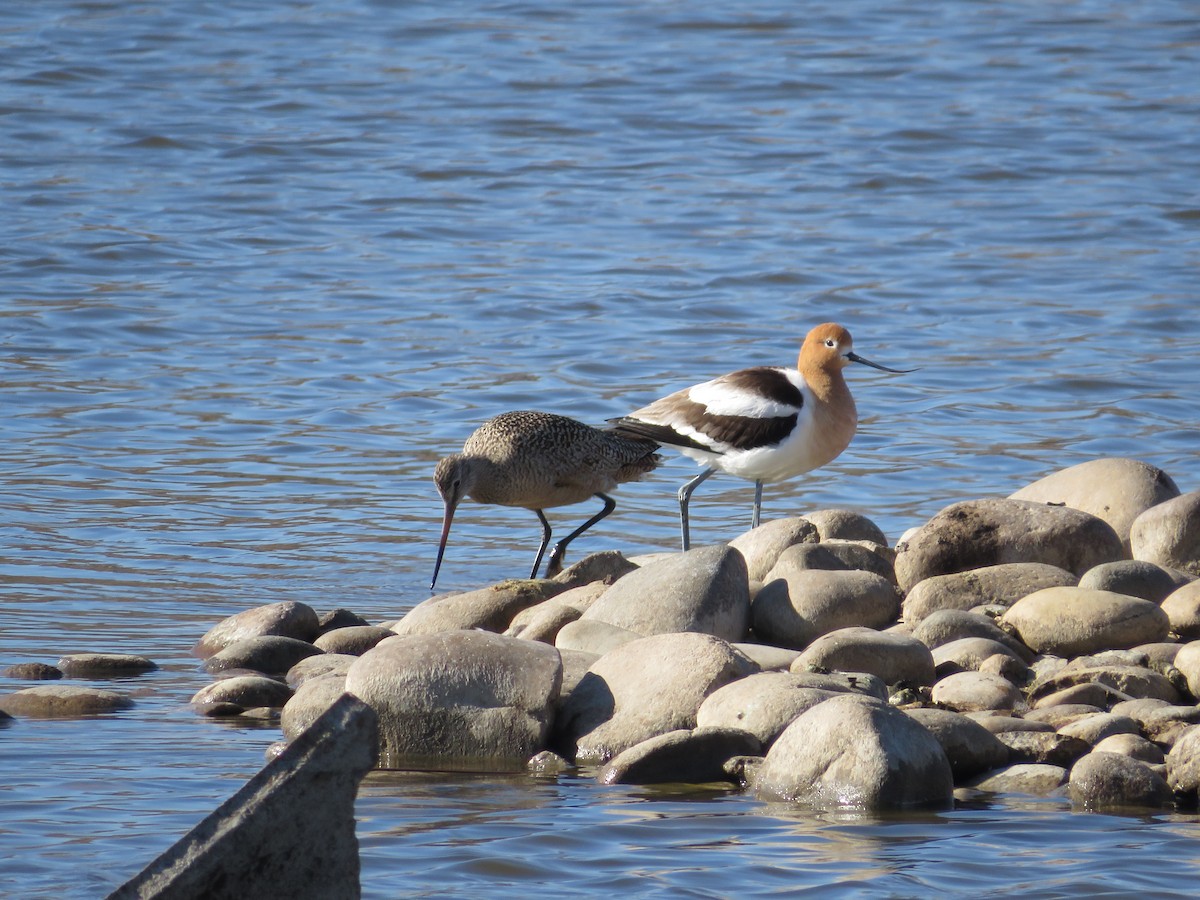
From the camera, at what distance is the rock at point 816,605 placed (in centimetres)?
805

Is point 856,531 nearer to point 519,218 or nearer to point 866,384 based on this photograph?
point 866,384

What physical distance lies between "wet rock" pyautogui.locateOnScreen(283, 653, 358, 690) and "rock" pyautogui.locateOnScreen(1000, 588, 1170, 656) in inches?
117

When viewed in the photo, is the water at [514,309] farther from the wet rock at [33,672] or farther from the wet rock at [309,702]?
the wet rock at [33,672]

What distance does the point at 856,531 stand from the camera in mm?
9594

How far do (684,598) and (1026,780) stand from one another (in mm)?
1953

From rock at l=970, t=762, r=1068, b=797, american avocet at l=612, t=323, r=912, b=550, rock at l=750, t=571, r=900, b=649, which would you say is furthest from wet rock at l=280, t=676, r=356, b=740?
american avocet at l=612, t=323, r=912, b=550

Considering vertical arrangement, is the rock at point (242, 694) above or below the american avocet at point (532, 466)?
below

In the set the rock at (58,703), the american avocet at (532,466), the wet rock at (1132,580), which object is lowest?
the rock at (58,703)

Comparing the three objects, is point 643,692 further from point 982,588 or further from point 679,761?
point 982,588

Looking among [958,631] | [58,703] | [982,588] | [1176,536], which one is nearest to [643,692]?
[958,631]

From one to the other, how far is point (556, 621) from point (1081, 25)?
881 inches

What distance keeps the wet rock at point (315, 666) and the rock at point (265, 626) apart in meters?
0.58

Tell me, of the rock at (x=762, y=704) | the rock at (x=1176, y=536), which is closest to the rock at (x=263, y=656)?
the rock at (x=762, y=704)

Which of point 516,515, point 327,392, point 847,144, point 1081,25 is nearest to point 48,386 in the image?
point 327,392
